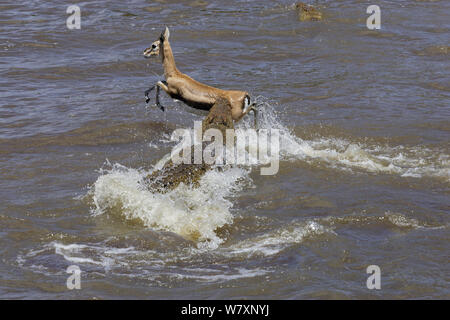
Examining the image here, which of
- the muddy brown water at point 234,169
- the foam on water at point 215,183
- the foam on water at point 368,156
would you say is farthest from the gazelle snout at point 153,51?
the foam on water at point 368,156

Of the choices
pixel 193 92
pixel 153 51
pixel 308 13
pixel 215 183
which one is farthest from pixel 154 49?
pixel 308 13

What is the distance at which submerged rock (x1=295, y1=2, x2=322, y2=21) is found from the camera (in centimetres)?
1836

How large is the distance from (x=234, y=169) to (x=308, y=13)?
920 cm

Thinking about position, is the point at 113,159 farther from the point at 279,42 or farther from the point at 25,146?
the point at 279,42

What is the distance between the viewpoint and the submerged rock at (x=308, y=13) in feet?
60.2

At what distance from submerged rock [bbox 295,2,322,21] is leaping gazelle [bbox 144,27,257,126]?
786cm

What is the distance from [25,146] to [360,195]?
5072 mm

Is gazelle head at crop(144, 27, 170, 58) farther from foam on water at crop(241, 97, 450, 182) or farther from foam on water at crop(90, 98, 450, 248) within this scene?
foam on water at crop(241, 97, 450, 182)

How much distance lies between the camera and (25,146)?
11180 mm

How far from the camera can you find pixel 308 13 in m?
18.5

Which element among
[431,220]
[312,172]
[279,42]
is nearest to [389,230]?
[431,220]

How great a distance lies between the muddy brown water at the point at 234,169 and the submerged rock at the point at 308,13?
12.3 inches

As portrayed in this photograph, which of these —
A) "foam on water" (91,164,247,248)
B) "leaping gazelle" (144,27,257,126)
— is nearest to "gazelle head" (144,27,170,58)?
"leaping gazelle" (144,27,257,126)

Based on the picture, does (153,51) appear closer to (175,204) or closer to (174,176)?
(174,176)
